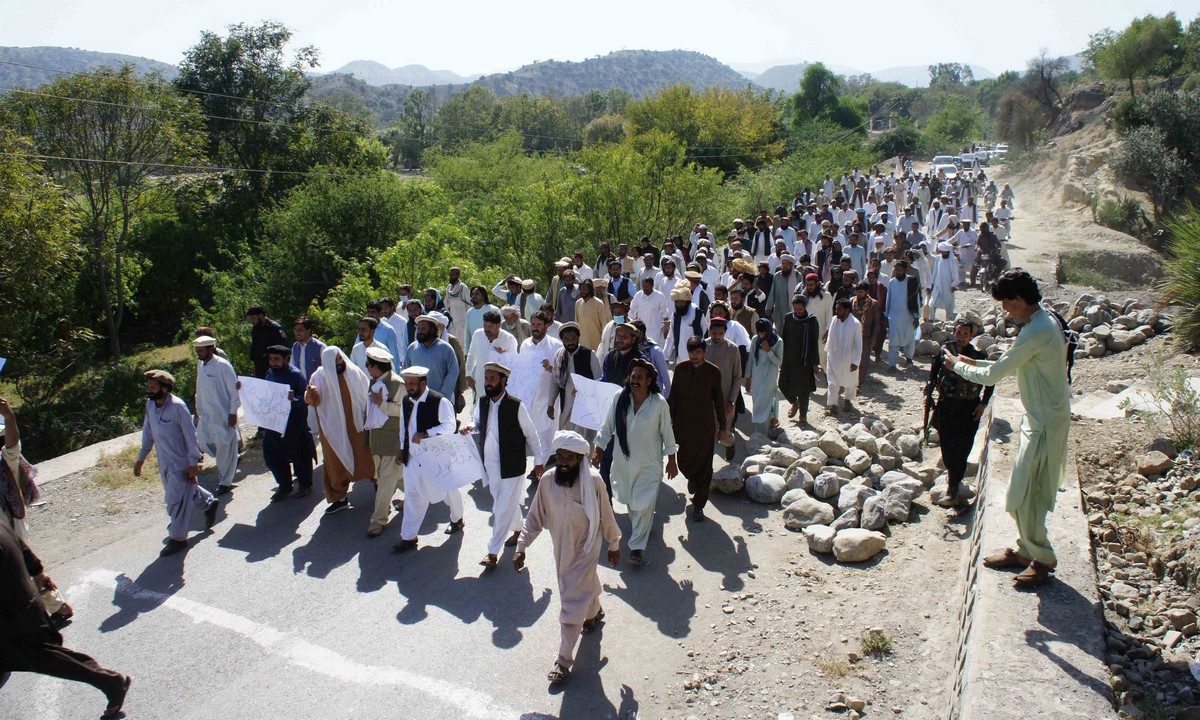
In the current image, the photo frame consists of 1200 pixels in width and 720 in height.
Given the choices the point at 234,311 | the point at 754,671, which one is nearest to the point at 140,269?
the point at 234,311

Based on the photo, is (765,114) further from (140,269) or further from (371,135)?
(140,269)

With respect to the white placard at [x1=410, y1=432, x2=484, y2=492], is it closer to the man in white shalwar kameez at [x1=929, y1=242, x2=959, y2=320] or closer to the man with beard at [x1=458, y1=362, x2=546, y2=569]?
the man with beard at [x1=458, y1=362, x2=546, y2=569]

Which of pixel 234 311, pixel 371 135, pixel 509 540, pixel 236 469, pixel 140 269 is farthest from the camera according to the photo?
pixel 371 135

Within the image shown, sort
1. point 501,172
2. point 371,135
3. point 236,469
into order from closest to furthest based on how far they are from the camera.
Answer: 1. point 236,469
2. point 501,172
3. point 371,135

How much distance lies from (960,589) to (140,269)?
31.7 m

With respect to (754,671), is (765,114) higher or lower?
higher

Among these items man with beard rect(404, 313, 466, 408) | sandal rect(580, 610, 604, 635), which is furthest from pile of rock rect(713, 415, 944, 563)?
man with beard rect(404, 313, 466, 408)

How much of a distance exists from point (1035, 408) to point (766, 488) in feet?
9.39

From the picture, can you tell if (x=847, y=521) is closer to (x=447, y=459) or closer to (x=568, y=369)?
(x=568, y=369)

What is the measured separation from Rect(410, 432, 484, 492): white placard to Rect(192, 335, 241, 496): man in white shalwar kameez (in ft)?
7.80

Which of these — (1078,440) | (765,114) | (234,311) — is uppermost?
(765,114)

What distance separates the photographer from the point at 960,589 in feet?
17.1

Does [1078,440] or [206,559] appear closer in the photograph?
[206,559]

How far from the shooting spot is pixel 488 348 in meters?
7.96
